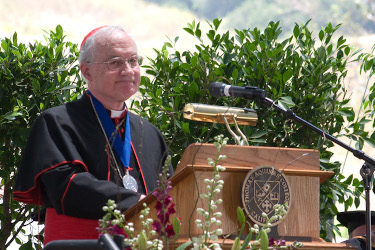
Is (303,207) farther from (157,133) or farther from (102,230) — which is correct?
(157,133)

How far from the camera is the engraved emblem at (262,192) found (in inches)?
106

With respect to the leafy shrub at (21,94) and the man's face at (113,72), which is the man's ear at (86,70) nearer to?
the man's face at (113,72)

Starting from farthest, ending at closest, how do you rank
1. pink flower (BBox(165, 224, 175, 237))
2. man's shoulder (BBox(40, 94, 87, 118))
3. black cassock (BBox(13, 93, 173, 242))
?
man's shoulder (BBox(40, 94, 87, 118))
black cassock (BBox(13, 93, 173, 242))
pink flower (BBox(165, 224, 175, 237))

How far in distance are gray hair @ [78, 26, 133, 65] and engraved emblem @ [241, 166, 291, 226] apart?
4.90 ft

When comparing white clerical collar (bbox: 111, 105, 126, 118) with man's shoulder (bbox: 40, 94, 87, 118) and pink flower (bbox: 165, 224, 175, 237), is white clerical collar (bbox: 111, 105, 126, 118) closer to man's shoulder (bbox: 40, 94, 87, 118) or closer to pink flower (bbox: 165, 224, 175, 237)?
man's shoulder (bbox: 40, 94, 87, 118)

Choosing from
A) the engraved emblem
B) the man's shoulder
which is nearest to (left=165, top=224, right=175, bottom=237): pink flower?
the engraved emblem

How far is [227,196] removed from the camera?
8.87 ft

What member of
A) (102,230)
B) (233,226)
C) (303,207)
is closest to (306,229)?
(303,207)

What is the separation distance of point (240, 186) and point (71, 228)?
3.53 ft

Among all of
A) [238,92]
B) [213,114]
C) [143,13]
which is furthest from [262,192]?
[143,13]

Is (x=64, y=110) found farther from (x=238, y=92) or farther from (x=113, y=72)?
(x=238, y=92)

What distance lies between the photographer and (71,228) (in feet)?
11.3

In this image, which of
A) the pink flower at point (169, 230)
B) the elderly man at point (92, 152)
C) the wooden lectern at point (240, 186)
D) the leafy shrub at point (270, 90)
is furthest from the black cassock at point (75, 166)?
the pink flower at point (169, 230)

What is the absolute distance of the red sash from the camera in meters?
3.41
